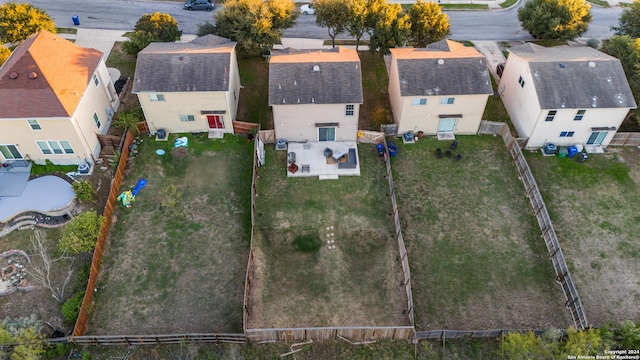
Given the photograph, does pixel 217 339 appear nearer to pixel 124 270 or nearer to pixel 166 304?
pixel 166 304

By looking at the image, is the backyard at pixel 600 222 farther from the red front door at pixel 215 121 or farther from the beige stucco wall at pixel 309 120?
the red front door at pixel 215 121

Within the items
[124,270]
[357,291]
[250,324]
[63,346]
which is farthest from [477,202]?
[63,346]

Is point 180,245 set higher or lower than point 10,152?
lower

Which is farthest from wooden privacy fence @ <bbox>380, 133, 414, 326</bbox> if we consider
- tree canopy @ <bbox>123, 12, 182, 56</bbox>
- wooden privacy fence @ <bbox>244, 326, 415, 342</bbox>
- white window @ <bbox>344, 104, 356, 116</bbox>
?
tree canopy @ <bbox>123, 12, 182, 56</bbox>

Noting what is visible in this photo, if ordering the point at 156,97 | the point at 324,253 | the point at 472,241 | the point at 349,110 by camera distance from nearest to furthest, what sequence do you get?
the point at 324,253
the point at 472,241
the point at 349,110
the point at 156,97

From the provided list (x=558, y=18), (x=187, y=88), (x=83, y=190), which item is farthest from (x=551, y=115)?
(x=83, y=190)

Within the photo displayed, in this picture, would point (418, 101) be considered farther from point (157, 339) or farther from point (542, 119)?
point (157, 339)

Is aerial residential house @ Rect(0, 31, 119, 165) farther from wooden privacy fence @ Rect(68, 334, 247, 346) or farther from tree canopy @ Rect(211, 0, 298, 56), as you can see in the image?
wooden privacy fence @ Rect(68, 334, 247, 346)

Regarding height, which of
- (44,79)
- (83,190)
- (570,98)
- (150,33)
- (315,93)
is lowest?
(83,190)
